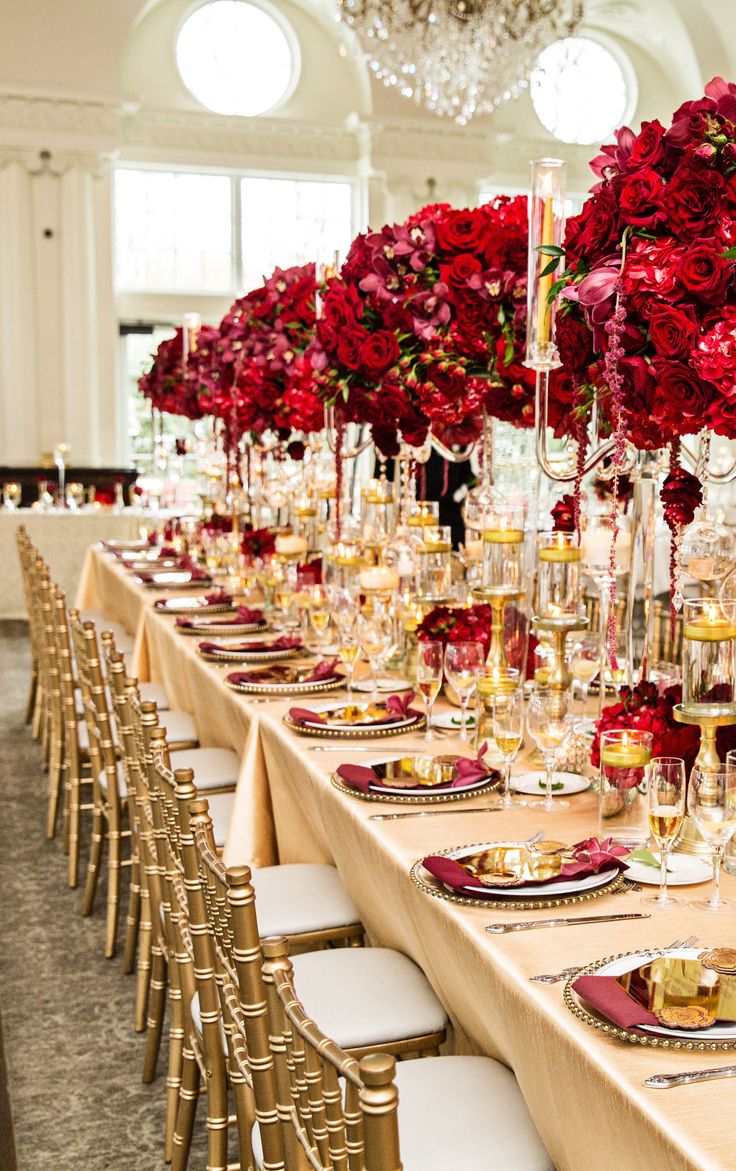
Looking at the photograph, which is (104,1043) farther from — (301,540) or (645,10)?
(645,10)

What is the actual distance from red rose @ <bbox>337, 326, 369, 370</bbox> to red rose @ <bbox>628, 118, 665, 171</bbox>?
1.28 meters

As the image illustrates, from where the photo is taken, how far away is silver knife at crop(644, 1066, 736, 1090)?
131cm

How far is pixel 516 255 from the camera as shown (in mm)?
2857

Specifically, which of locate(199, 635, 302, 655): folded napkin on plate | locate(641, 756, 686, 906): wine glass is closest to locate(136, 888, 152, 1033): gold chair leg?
locate(199, 635, 302, 655): folded napkin on plate

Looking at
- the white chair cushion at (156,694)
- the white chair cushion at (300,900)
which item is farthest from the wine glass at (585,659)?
the white chair cushion at (156,694)

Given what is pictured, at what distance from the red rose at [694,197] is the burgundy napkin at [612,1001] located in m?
1.09

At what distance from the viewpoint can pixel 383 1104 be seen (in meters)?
0.96

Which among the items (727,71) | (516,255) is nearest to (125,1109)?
(516,255)

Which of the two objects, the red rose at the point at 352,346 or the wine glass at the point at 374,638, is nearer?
the wine glass at the point at 374,638

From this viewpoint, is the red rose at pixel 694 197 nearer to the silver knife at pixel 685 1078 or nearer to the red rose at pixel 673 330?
the red rose at pixel 673 330

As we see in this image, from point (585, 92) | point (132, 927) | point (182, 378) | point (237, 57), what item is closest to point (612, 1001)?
point (132, 927)

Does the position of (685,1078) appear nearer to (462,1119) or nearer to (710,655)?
(462,1119)

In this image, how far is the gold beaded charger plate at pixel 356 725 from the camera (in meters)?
2.77

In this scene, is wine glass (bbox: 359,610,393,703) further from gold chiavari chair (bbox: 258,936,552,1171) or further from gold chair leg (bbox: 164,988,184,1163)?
gold chiavari chair (bbox: 258,936,552,1171)
